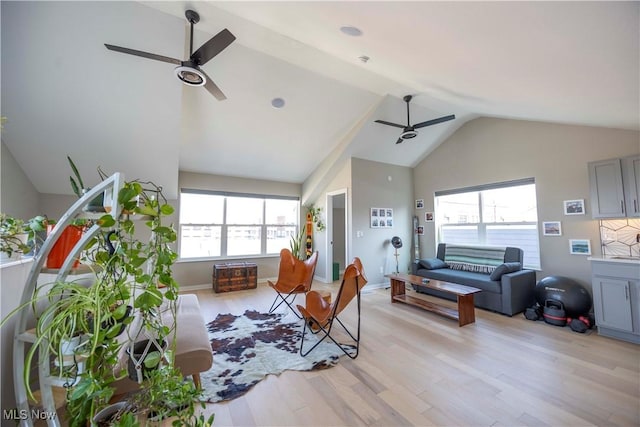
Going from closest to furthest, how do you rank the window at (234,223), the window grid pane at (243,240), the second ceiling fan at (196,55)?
the second ceiling fan at (196,55), the window at (234,223), the window grid pane at (243,240)

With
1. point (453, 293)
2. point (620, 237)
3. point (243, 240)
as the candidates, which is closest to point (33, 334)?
point (453, 293)

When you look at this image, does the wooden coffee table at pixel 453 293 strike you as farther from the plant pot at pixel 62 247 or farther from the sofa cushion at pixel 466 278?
the plant pot at pixel 62 247

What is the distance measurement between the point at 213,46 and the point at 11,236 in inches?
81.4

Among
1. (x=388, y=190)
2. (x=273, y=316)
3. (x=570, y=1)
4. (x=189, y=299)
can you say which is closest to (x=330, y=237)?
(x=388, y=190)

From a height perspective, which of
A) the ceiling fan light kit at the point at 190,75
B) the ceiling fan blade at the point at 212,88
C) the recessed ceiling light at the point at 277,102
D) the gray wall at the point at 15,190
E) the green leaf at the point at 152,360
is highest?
the recessed ceiling light at the point at 277,102

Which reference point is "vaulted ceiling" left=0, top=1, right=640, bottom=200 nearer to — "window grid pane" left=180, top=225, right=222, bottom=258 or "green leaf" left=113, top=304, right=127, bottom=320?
"window grid pane" left=180, top=225, right=222, bottom=258

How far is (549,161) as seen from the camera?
408 centimetres

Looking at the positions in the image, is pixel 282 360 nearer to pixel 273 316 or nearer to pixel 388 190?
pixel 273 316

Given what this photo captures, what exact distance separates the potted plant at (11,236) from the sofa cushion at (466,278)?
16.1 feet

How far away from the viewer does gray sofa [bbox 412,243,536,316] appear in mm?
3715

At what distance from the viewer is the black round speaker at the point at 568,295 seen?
3.25m

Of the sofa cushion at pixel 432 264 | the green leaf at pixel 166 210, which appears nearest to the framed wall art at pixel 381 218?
the sofa cushion at pixel 432 264

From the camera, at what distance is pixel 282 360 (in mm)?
2488

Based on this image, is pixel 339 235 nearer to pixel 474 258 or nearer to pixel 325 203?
pixel 325 203
